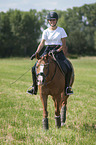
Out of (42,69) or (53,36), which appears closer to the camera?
(42,69)

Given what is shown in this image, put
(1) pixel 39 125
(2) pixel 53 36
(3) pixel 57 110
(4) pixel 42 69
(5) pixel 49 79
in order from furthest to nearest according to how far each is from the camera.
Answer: (1) pixel 39 125, (3) pixel 57 110, (2) pixel 53 36, (5) pixel 49 79, (4) pixel 42 69

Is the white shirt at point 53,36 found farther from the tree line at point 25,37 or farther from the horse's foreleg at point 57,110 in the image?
the tree line at point 25,37

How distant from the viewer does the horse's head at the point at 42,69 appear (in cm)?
509

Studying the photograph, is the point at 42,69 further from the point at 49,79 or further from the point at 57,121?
the point at 57,121

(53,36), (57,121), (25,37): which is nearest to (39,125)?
(57,121)

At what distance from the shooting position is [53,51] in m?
5.77

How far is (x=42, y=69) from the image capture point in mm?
5113

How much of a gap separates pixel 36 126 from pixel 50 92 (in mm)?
1328

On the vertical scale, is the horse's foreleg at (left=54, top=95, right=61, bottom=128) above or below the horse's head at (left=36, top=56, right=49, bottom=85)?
below

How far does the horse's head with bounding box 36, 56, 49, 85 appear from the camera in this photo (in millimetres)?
5094

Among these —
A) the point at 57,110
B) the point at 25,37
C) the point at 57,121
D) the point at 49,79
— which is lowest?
the point at 25,37

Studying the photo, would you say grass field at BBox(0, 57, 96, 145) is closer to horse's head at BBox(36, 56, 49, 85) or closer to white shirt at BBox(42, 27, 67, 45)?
white shirt at BBox(42, 27, 67, 45)

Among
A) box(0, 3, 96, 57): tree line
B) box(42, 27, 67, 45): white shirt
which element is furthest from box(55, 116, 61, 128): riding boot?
box(0, 3, 96, 57): tree line

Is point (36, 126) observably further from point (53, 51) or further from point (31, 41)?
point (31, 41)
